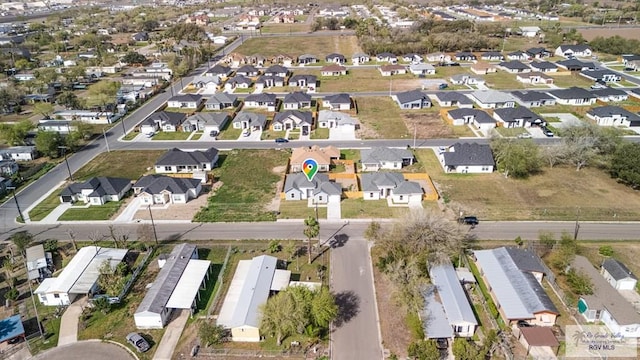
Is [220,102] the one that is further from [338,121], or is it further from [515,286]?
[515,286]

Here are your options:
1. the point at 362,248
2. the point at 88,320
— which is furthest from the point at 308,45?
the point at 88,320

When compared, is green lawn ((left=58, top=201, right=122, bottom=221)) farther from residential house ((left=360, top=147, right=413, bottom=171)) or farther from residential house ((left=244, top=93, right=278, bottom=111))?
residential house ((left=244, top=93, right=278, bottom=111))

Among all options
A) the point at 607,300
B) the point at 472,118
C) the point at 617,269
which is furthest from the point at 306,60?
the point at 607,300

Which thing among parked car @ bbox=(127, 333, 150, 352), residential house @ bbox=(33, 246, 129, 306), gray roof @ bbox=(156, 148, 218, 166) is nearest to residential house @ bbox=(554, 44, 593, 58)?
gray roof @ bbox=(156, 148, 218, 166)

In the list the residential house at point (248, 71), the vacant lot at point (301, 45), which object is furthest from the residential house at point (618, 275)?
the vacant lot at point (301, 45)

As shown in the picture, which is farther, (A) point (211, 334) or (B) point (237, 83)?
(B) point (237, 83)

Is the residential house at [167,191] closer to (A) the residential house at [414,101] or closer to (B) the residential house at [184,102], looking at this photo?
(B) the residential house at [184,102]
